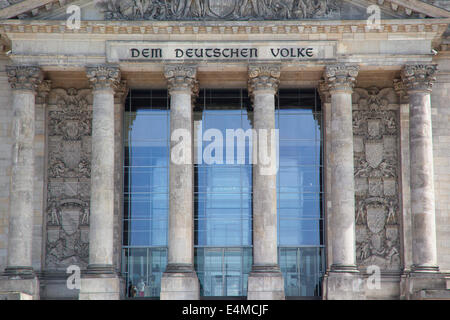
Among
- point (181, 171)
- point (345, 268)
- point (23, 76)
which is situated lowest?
point (345, 268)

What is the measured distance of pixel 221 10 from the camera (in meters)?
48.8

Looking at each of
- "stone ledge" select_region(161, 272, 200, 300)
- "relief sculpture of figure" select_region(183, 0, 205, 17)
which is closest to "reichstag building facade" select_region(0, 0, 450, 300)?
"relief sculpture of figure" select_region(183, 0, 205, 17)

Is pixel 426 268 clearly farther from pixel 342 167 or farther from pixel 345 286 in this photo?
pixel 342 167

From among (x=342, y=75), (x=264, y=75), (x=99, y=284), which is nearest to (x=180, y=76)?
(x=264, y=75)

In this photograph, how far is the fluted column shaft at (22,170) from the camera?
46781mm

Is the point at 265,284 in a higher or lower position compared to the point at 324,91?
lower

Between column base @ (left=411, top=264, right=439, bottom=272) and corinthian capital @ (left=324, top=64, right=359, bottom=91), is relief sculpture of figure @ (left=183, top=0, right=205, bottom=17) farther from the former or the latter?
column base @ (left=411, top=264, right=439, bottom=272)

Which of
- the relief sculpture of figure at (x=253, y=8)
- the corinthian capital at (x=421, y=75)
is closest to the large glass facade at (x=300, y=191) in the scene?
the relief sculpture of figure at (x=253, y=8)

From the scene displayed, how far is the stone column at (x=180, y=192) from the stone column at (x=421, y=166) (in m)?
11.5

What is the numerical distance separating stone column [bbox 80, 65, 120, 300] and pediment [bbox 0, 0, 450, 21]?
10.4ft

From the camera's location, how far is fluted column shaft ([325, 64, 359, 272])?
46.9 m

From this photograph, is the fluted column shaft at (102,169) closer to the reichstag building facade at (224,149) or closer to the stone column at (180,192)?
the reichstag building facade at (224,149)

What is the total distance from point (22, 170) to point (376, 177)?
19.0m

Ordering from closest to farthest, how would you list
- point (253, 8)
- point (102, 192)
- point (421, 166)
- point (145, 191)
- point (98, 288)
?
point (98, 288) < point (102, 192) < point (421, 166) < point (253, 8) < point (145, 191)
